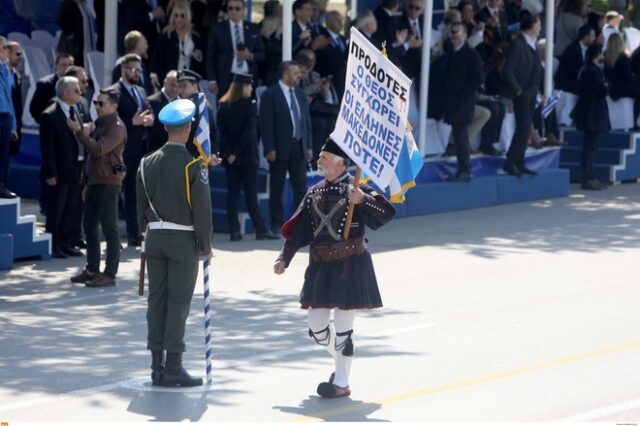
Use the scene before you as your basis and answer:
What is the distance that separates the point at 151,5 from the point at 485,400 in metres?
11.5

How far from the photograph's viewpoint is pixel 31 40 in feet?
69.7

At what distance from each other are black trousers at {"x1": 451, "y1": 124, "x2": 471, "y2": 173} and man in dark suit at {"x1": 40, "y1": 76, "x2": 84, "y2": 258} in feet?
19.9

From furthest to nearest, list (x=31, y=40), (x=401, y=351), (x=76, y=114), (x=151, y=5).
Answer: (x=31, y=40) < (x=151, y=5) < (x=76, y=114) < (x=401, y=351)

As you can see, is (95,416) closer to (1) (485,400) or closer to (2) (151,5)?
(1) (485,400)

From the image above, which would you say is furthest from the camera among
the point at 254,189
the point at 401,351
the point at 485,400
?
the point at 254,189

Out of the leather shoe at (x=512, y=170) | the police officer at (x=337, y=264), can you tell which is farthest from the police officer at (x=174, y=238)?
the leather shoe at (x=512, y=170)

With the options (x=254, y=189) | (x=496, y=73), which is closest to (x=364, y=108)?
(x=254, y=189)

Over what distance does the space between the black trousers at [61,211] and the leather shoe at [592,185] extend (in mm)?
9243

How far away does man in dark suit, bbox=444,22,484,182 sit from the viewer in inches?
774

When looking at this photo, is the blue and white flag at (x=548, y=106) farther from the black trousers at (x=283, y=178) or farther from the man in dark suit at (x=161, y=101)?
the man in dark suit at (x=161, y=101)

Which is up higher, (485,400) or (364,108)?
(364,108)

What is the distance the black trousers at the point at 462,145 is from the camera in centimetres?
1986

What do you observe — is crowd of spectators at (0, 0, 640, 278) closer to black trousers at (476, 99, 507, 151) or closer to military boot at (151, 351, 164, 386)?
black trousers at (476, 99, 507, 151)

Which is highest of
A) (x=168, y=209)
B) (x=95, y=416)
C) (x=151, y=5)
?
(x=151, y=5)
